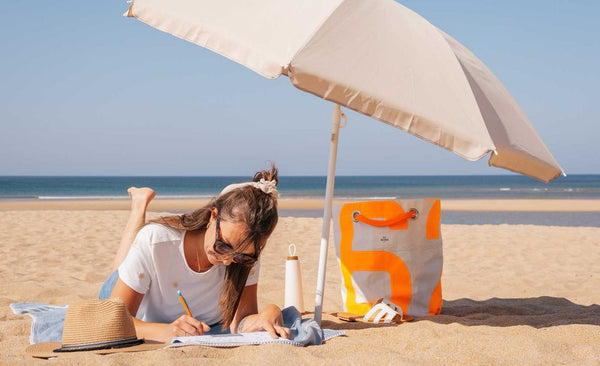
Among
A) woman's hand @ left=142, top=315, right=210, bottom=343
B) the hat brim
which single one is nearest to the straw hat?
the hat brim

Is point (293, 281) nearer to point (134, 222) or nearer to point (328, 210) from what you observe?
point (328, 210)

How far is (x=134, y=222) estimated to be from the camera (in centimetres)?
353

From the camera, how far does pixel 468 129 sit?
285 cm

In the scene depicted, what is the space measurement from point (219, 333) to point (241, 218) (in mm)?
795

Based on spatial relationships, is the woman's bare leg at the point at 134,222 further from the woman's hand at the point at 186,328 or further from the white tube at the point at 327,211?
the white tube at the point at 327,211

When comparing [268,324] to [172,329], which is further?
[268,324]

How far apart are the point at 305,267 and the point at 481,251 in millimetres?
2554

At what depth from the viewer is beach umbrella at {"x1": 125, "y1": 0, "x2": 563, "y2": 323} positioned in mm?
2703

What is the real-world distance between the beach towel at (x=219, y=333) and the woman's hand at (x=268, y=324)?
0.04 metres

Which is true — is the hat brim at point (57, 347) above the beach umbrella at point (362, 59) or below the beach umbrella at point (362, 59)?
below

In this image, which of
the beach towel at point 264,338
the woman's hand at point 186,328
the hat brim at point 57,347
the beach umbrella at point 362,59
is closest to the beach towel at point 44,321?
the hat brim at point 57,347

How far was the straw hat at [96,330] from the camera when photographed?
2596mm

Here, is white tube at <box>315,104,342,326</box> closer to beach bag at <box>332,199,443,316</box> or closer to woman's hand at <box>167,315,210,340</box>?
beach bag at <box>332,199,443,316</box>

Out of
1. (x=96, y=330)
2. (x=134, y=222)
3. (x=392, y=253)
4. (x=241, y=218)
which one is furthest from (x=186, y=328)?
(x=392, y=253)
